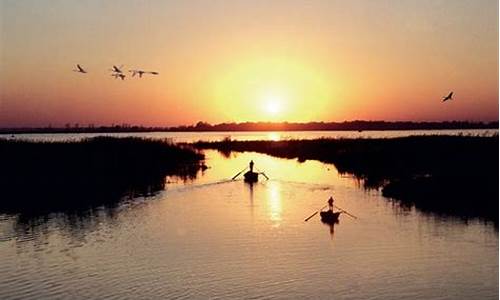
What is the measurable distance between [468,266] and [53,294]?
1197 centimetres

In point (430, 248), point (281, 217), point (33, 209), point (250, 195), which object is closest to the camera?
point (430, 248)

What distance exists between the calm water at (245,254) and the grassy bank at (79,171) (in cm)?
495

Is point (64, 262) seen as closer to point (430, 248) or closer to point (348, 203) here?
point (430, 248)

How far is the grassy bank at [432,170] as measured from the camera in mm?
30344

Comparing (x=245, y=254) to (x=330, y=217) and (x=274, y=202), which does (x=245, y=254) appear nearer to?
(x=330, y=217)

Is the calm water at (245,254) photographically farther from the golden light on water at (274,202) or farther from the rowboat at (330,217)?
the rowboat at (330,217)

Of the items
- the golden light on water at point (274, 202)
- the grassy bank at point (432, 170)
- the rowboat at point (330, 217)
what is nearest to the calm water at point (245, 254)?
the golden light on water at point (274, 202)

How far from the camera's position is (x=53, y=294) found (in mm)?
16203

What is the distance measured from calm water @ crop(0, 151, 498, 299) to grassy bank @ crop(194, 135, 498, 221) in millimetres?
2243

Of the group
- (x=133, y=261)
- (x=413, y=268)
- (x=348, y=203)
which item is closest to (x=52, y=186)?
(x=348, y=203)

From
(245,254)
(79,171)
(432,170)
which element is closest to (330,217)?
(245,254)

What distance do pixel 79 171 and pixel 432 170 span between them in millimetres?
25111

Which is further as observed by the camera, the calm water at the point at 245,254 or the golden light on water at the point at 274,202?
the golden light on water at the point at 274,202

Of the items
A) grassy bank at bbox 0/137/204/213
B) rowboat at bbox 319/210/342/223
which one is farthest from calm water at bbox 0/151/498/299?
grassy bank at bbox 0/137/204/213
